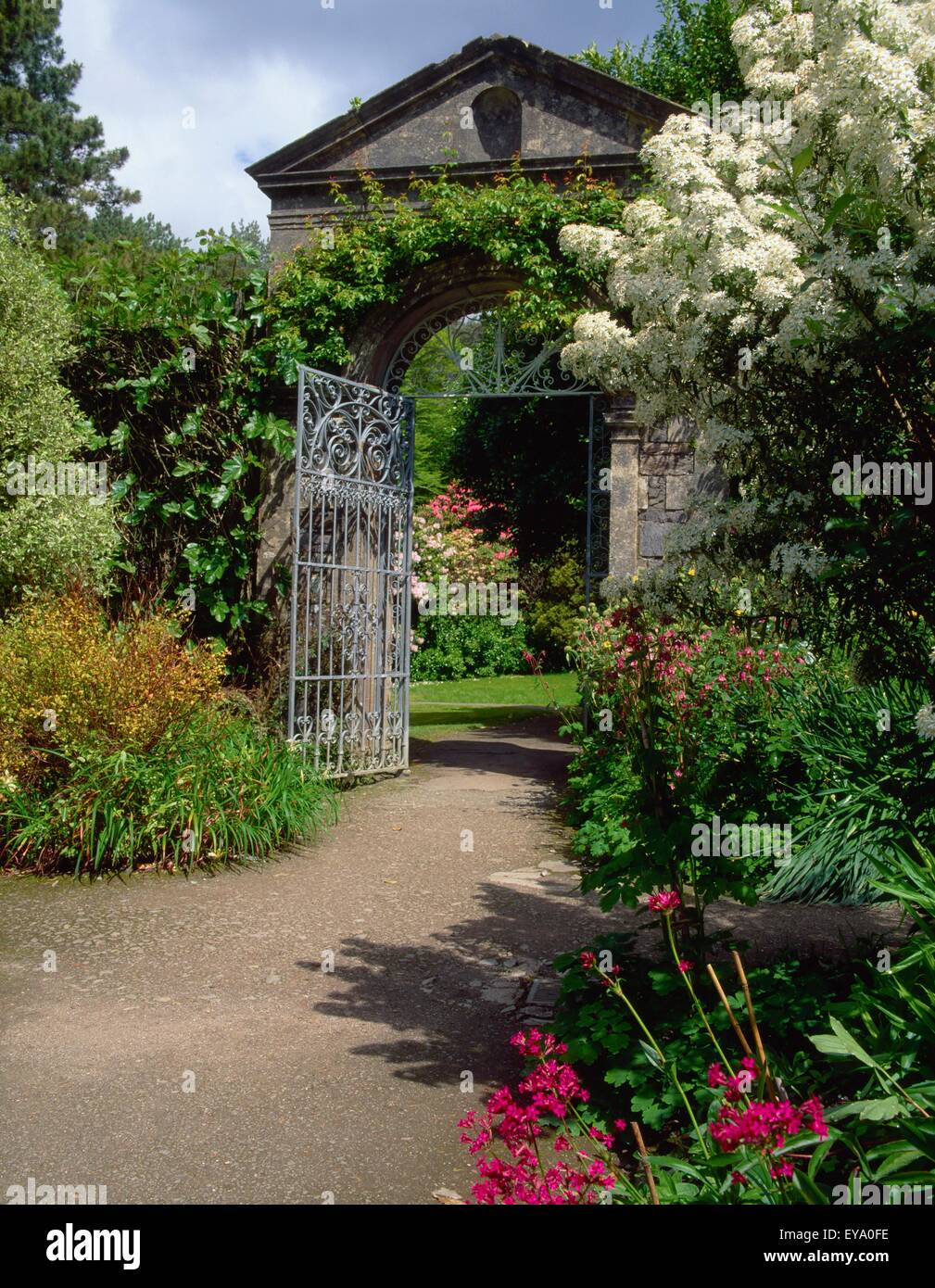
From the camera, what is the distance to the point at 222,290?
28.8 feet

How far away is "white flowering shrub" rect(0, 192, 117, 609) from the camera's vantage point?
7406 millimetres

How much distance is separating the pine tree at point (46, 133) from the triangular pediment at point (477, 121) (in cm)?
1380

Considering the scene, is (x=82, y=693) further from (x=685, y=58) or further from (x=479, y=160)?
(x=685, y=58)

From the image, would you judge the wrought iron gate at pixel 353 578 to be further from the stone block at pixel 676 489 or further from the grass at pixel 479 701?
the grass at pixel 479 701

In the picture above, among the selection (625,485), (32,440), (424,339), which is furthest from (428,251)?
(32,440)

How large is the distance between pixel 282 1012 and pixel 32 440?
215 inches

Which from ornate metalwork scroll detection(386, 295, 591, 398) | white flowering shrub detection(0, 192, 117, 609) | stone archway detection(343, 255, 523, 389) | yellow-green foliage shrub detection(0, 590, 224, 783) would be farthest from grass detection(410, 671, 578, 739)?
yellow-green foliage shrub detection(0, 590, 224, 783)

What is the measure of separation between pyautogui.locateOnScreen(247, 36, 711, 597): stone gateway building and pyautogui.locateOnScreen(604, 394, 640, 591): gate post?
1 centimetres

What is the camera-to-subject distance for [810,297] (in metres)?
2.77

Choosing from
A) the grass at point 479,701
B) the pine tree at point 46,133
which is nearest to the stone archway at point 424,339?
the grass at point 479,701

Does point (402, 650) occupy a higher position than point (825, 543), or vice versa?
point (825, 543)

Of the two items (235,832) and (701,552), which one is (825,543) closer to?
(701,552)
